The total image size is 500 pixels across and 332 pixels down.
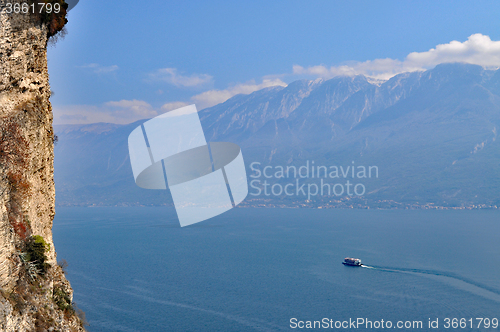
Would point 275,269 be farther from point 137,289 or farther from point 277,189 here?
point 277,189

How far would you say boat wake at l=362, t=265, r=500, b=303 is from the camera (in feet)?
124

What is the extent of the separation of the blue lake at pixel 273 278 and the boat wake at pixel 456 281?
11 centimetres

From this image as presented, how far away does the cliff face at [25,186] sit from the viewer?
21.4 ft

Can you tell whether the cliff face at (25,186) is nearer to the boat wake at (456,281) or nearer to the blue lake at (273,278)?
the blue lake at (273,278)

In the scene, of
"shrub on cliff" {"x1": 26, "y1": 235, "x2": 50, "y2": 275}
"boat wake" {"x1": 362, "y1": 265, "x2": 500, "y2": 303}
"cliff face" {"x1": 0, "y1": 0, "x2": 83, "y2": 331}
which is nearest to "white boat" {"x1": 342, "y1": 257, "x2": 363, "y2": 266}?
"boat wake" {"x1": 362, "y1": 265, "x2": 500, "y2": 303}

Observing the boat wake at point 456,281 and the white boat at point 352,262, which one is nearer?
the boat wake at point 456,281

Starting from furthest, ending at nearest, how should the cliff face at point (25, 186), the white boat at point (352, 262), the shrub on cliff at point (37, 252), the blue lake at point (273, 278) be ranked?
1. the white boat at point (352, 262)
2. the blue lake at point (273, 278)
3. the shrub on cliff at point (37, 252)
4. the cliff face at point (25, 186)

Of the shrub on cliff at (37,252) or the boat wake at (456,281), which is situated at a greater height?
the shrub on cliff at (37,252)

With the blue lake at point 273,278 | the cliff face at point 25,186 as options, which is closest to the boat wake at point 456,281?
the blue lake at point 273,278

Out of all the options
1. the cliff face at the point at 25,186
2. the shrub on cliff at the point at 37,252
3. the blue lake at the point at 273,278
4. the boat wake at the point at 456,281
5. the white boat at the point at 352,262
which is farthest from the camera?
the white boat at the point at 352,262

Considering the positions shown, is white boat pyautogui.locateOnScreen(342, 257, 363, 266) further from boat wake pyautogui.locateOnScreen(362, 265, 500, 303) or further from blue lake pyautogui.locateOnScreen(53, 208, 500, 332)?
blue lake pyautogui.locateOnScreen(53, 208, 500, 332)

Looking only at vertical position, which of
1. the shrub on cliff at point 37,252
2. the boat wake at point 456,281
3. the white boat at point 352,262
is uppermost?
the shrub on cliff at point 37,252

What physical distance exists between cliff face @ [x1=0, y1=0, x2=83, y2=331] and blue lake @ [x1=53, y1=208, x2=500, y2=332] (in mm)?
23722

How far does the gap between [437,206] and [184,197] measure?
310ft
